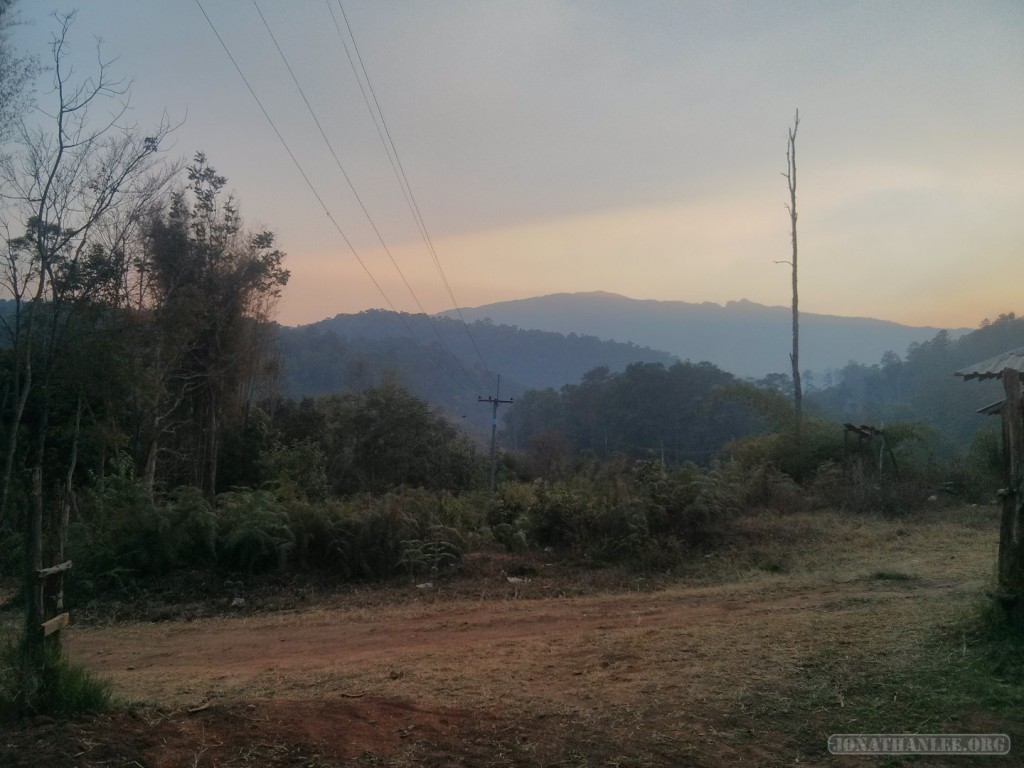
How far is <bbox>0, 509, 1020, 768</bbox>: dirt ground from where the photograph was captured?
4.33 meters

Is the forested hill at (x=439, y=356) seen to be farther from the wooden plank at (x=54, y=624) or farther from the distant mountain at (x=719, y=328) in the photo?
the wooden plank at (x=54, y=624)

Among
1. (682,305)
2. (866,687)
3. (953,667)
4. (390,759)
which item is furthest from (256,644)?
(682,305)

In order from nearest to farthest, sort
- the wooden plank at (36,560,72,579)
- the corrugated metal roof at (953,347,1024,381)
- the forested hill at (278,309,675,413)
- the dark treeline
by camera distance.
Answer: the wooden plank at (36,560,72,579) → the corrugated metal roof at (953,347,1024,381) → the dark treeline → the forested hill at (278,309,675,413)

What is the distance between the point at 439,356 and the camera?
6309cm

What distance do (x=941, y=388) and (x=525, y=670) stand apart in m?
32.4

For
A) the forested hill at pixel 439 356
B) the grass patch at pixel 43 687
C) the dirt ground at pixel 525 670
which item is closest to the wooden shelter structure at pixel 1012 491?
the dirt ground at pixel 525 670

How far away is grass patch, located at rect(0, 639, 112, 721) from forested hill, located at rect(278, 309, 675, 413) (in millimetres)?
38855

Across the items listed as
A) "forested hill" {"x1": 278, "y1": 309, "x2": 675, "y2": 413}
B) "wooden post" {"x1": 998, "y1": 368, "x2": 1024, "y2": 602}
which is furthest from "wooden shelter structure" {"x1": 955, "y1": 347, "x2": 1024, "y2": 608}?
"forested hill" {"x1": 278, "y1": 309, "x2": 675, "y2": 413}

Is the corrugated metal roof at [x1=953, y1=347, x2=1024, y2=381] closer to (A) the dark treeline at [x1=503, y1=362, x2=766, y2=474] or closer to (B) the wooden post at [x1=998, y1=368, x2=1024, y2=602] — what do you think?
(B) the wooden post at [x1=998, y1=368, x2=1024, y2=602]

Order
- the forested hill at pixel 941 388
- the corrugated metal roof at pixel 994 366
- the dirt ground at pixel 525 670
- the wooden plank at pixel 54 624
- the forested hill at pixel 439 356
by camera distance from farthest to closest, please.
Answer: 1. the forested hill at pixel 439 356
2. the forested hill at pixel 941 388
3. the corrugated metal roof at pixel 994 366
4. the wooden plank at pixel 54 624
5. the dirt ground at pixel 525 670

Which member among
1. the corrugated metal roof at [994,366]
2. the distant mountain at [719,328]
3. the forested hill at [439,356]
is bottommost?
the corrugated metal roof at [994,366]

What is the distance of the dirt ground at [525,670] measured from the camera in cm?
433

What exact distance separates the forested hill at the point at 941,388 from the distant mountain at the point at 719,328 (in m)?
44.4

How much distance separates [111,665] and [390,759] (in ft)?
16.1
